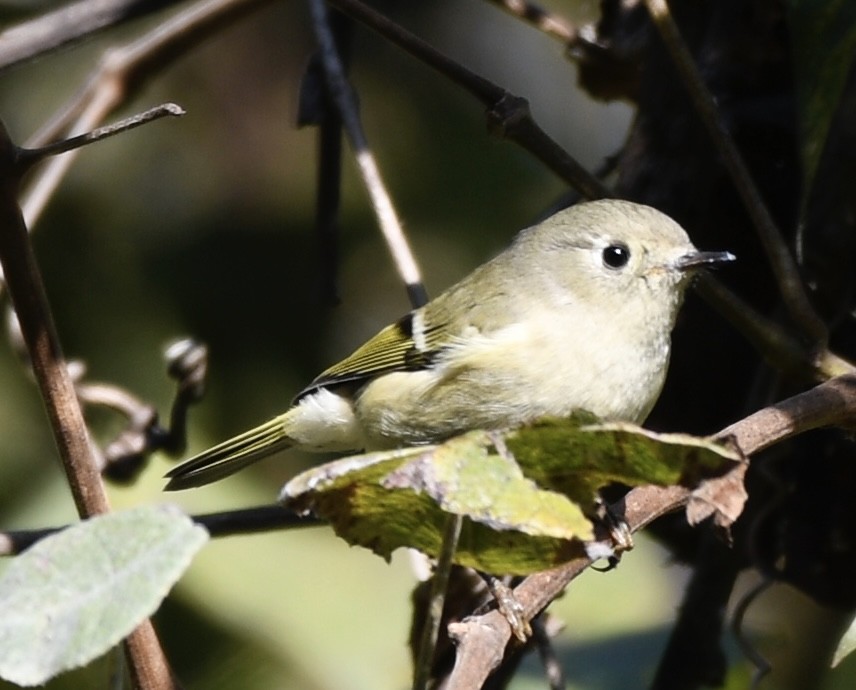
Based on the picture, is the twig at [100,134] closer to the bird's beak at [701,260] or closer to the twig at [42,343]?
the twig at [42,343]

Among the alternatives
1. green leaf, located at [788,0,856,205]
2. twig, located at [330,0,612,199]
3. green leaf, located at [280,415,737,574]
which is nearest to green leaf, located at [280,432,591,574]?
green leaf, located at [280,415,737,574]

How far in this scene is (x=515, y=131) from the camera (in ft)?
4.90

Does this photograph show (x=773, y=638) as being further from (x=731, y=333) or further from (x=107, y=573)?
(x=107, y=573)

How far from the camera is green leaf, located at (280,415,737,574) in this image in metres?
0.79

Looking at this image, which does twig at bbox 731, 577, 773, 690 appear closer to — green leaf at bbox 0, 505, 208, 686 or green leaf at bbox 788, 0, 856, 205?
green leaf at bbox 788, 0, 856, 205

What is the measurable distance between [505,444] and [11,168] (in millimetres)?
469

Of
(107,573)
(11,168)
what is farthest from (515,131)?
(107,573)

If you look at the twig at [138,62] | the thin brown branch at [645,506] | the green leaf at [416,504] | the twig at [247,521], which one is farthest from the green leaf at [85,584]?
the twig at [138,62]

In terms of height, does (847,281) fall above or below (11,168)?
below

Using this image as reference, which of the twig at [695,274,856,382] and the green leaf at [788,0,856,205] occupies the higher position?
the green leaf at [788,0,856,205]

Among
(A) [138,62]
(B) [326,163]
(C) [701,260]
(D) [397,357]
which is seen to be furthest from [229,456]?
(C) [701,260]

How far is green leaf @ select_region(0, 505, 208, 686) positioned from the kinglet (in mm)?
978

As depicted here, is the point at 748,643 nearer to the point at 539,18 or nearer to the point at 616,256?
the point at 616,256

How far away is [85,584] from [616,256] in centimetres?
140
